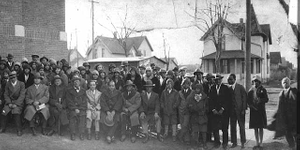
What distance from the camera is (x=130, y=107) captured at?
273 inches

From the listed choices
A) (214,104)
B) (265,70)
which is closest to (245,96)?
(214,104)

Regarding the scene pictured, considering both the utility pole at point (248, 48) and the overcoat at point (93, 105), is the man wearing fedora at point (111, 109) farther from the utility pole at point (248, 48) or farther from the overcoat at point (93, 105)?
the utility pole at point (248, 48)

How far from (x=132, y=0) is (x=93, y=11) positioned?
11.5 meters

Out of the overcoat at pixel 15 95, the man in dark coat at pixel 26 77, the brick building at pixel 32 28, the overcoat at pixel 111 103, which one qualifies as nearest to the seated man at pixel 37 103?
the overcoat at pixel 15 95

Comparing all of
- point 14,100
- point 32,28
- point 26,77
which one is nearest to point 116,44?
point 32,28

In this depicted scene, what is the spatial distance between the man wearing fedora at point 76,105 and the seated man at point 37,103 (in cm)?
53

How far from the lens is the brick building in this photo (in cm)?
945

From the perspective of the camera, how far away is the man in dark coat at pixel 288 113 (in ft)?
19.5

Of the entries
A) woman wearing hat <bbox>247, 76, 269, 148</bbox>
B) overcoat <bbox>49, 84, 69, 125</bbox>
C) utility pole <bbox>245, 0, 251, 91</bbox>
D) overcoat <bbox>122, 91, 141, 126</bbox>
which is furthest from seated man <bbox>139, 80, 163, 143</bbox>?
utility pole <bbox>245, 0, 251, 91</bbox>

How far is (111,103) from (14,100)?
2.33m

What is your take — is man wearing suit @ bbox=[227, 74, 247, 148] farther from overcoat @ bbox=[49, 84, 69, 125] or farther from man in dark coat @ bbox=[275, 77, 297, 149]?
overcoat @ bbox=[49, 84, 69, 125]

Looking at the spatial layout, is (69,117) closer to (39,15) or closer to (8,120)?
(8,120)

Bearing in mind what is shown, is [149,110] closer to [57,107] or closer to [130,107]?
[130,107]

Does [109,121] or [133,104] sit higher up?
[133,104]
